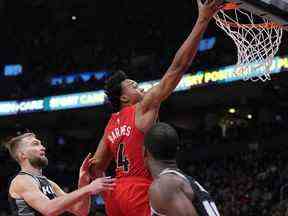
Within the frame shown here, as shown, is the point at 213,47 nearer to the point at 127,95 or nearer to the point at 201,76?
the point at 201,76

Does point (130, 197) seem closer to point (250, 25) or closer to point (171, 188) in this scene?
point (171, 188)

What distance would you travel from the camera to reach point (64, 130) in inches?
961

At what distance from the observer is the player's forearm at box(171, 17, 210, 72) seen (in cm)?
385

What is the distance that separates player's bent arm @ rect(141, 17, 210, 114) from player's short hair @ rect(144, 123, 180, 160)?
0.78 m

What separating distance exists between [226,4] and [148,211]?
1.40 meters

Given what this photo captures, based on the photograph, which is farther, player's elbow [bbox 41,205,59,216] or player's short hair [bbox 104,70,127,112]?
player's short hair [bbox 104,70,127,112]

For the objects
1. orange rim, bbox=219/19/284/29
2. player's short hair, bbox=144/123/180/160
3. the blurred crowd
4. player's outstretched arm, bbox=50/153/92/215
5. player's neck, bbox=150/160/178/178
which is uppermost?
orange rim, bbox=219/19/284/29

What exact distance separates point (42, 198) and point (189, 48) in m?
1.34

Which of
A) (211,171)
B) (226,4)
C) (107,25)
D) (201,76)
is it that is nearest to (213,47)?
(201,76)

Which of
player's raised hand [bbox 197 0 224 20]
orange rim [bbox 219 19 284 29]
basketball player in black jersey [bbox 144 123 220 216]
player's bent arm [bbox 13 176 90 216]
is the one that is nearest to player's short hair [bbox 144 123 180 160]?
basketball player in black jersey [bbox 144 123 220 216]

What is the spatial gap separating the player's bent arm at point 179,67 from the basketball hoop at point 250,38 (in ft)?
3.43

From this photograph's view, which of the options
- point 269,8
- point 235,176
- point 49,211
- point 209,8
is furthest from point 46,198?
point 235,176

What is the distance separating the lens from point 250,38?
511 centimetres

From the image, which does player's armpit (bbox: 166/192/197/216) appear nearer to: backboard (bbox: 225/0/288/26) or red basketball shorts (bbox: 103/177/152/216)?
red basketball shorts (bbox: 103/177/152/216)
